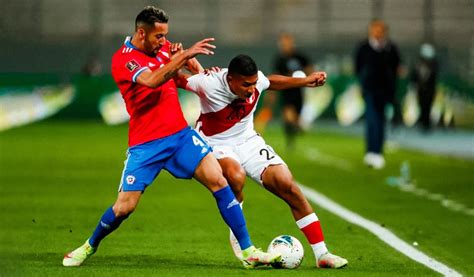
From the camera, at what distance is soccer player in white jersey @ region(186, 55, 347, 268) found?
32.3ft

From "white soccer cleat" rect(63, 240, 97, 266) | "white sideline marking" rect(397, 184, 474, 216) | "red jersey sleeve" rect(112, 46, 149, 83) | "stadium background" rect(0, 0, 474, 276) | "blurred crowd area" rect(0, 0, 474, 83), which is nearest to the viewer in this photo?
"red jersey sleeve" rect(112, 46, 149, 83)

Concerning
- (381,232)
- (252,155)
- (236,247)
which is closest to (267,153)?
(252,155)

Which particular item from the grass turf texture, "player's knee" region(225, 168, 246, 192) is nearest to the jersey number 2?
"player's knee" region(225, 168, 246, 192)

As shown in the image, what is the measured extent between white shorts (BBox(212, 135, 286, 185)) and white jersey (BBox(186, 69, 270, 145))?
7cm

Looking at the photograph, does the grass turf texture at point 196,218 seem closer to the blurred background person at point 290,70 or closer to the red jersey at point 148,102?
the red jersey at point 148,102

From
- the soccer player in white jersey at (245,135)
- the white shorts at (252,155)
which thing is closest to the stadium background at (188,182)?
the soccer player in white jersey at (245,135)

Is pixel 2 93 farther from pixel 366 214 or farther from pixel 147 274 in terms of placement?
pixel 147 274

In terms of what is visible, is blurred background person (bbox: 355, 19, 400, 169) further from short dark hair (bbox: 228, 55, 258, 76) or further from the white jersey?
short dark hair (bbox: 228, 55, 258, 76)

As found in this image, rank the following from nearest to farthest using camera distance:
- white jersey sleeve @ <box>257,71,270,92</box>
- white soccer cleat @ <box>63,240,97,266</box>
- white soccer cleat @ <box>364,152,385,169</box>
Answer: white soccer cleat @ <box>63,240,97,266</box> → white jersey sleeve @ <box>257,71,270,92</box> → white soccer cleat @ <box>364,152,385,169</box>

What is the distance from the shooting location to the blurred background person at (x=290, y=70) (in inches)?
1031

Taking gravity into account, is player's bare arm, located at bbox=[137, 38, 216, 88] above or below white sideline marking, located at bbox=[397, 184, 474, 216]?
above

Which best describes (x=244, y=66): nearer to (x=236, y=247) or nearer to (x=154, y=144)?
(x=154, y=144)

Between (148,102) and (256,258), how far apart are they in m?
1.52

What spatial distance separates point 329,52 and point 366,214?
29963mm
